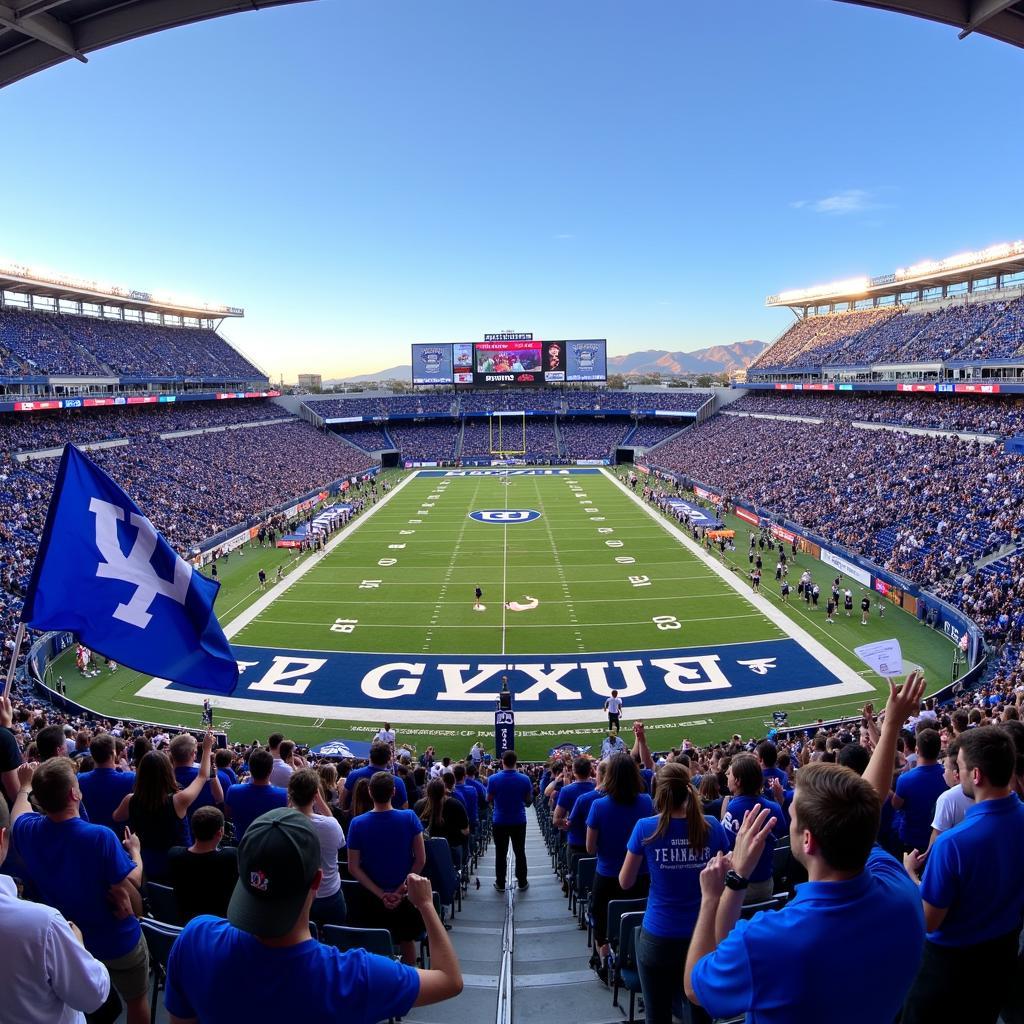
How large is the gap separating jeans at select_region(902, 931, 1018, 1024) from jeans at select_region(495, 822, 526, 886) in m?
5.22

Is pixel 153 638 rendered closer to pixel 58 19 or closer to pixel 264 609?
pixel 58 19

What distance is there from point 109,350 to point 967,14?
2410 inches

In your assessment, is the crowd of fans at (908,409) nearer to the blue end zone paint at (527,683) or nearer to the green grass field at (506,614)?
the green grass field at (506,614)

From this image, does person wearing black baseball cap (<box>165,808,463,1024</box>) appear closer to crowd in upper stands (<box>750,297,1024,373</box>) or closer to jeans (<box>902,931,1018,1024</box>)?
jeans (<box>902,931,1018,1024</box>)

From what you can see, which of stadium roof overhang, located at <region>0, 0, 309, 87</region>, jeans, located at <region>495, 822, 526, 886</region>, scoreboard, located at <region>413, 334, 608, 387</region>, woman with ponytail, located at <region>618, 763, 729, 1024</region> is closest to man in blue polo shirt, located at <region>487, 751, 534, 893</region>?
jeans, located at <region>495, 822, 526, 886</region>

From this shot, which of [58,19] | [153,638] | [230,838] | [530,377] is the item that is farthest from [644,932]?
[530,377]

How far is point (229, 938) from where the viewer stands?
7.66 ft

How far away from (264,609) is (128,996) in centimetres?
2529

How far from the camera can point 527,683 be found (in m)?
21.3

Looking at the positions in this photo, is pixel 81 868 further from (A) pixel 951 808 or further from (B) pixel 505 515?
(B) pixel 505 515

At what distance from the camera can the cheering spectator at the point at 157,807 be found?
16.1ft

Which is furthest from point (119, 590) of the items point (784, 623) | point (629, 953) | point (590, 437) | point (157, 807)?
point (590, 437)

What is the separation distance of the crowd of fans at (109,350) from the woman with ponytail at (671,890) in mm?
48092

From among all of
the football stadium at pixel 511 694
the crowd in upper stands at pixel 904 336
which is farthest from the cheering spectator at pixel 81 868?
the crowd in upper stands at pixel 904 336
